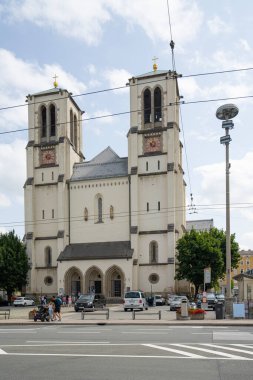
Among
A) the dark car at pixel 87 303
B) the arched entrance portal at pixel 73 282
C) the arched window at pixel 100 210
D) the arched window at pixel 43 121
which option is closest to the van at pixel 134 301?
the dark car at pixel 87 303

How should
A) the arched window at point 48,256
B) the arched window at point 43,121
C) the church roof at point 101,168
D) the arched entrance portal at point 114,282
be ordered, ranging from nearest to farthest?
the arched entrance portal at point 114,282, the arched window at point 48,256, the church roof at point 101,168, the arched window at point 43,121

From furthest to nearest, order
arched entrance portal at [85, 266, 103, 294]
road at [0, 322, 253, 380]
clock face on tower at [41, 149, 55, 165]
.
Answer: clock face on tower at [41, 149, 55, 165] < arched entrance portal at [85, 266, 103, 294] < road at [0, 322, 253, 380]

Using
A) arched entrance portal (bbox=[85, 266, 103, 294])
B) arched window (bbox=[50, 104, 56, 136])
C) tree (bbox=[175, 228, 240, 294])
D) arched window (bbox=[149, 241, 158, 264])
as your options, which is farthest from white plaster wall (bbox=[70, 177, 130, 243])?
arched window (bbox=[50, 104, 56, 136])

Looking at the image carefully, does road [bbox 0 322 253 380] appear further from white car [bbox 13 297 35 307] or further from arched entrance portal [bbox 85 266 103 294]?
arched entrance portal [bbox 85 266 103 294]

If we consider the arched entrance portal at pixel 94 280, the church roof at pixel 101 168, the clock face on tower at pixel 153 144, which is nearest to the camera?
the arched entrance portal at pixel 94 280

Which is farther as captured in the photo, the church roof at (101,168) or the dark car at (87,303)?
the church roof at (101,168)

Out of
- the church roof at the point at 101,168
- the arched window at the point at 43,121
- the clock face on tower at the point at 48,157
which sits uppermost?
the arched window at the point at 43,121

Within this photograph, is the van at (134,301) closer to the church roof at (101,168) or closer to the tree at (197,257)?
the tree at (197,257)

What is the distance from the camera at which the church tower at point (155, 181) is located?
57062 millimetres

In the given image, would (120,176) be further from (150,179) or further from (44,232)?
(44,232)

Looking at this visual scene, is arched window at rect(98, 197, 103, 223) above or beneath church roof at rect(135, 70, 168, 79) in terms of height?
beneath

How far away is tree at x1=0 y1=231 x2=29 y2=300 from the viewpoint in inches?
2318

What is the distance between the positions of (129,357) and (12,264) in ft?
159

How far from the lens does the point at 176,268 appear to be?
56688 millimetres
